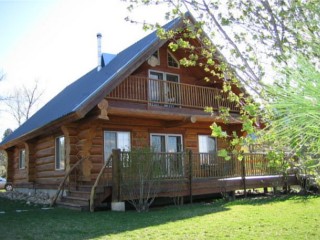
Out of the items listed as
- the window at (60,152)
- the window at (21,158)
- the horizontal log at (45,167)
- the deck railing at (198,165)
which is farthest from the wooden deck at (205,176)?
the window at (21,158)

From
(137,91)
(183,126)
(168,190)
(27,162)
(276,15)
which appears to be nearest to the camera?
(276,15)

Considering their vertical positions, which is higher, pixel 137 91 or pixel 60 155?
pixel 137 91

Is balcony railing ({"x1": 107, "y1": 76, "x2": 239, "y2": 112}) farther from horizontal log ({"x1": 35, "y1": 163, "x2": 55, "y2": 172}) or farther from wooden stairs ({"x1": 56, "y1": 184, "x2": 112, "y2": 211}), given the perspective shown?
horizontal log ({"x1": 35, "y1": 163, "x2": 55, "y2": 172})

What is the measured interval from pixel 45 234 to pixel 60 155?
860 centimetres

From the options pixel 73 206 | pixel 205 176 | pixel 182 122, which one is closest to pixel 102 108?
pixel 73 206

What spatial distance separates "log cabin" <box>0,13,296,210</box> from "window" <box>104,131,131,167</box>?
39mm

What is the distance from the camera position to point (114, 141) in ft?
49.5

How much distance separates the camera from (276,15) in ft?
14.0

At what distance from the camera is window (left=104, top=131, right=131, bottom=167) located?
1479cm

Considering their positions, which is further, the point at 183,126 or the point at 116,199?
the point at 183,126

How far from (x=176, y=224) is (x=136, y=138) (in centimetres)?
745

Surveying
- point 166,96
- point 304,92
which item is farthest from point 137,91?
point 304,92

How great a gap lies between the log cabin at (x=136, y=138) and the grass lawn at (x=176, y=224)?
179 centimetres

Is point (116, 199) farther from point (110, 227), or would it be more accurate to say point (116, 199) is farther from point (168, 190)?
point (110, 227)
